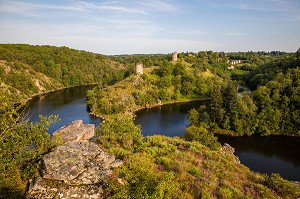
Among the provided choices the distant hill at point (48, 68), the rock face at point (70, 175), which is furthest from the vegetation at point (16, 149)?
the distant hill at point (48, 68)

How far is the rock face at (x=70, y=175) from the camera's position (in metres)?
11.4

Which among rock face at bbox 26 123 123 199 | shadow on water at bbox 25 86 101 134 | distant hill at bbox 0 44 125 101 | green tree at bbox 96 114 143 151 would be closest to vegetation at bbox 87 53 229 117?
shadow on water at bbox 25 86 101 134

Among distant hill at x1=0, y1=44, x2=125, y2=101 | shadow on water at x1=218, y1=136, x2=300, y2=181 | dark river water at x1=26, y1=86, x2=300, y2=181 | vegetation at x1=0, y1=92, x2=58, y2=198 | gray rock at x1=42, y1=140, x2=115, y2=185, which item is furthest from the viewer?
distant hill at x1=0, y1=44, x2=125, y2=101

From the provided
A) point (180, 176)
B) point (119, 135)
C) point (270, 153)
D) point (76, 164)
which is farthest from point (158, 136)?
point (270, 153)

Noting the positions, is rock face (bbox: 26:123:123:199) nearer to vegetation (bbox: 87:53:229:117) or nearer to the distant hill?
vegetation (bbox: 87:53:229:117)

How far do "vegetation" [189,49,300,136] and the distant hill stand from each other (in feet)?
172

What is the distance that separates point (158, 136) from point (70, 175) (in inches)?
574

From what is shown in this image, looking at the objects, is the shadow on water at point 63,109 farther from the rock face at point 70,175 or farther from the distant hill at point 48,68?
the rock face at point 70,175

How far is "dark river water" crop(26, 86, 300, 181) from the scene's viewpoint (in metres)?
37.8

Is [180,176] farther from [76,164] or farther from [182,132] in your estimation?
[182,132]

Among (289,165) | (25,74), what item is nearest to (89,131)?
(289,165)

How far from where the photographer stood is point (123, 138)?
2200cm

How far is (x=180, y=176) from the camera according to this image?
15984mm

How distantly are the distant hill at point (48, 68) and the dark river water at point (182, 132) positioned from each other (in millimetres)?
15041
